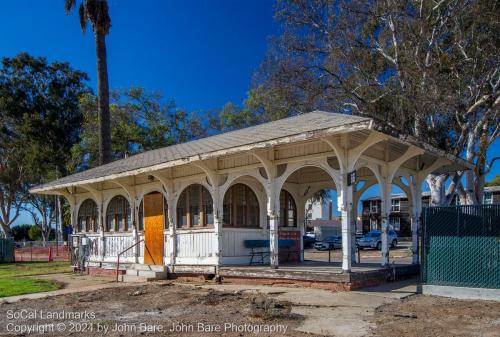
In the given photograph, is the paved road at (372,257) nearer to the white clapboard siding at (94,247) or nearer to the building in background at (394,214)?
the white clapboard siding at (94,247)

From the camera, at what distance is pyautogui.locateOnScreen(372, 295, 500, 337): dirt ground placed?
742 cm

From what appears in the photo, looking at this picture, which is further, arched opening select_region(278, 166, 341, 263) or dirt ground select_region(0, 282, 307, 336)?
arched opening select_region(278, 166, 341, 263)

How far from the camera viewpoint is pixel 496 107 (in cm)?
2125

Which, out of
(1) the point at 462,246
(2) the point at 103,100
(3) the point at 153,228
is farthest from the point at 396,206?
(1) the point at 462,246

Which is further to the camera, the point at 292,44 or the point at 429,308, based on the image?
the point at 292,44

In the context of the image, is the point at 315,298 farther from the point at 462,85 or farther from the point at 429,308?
the point at 462,85

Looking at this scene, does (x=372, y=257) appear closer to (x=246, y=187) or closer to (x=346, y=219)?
(x=246, y=187)

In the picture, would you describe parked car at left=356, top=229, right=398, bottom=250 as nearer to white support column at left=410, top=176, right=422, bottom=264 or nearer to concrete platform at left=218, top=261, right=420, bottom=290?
white support column at left=410, top=176, right=422, bottom=264

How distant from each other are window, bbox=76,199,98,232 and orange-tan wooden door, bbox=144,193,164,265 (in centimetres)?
405

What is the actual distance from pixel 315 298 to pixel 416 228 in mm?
5213

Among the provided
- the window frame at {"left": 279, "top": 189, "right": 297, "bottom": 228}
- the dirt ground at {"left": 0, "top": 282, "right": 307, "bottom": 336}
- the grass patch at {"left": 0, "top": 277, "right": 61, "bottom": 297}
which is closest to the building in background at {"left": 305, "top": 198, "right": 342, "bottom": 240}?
the window frame at {"left": 279, "top": 189, "right": 297, "bottom": 228}

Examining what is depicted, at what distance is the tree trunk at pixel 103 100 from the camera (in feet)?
88.0

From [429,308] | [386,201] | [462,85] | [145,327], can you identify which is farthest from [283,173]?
[462,85]

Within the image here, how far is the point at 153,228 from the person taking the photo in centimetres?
1700
